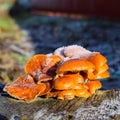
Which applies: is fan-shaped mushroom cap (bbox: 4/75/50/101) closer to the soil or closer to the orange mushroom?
the orange mushroom

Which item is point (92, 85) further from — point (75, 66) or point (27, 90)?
point (27, 90)

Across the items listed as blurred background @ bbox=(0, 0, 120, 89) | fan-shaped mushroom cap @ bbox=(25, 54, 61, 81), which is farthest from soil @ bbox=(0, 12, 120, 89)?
fan-shaped mushroom cap @ bbox=(25, 54, 61, 81)

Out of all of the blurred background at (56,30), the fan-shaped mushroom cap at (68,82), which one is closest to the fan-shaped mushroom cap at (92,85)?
the fan-shaped mushroom cap at (68,82)

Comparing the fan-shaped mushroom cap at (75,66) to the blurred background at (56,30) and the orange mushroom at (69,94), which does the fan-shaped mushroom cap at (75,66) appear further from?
the blurred background at (56,30)

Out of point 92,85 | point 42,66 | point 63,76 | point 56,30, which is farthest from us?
point 56,30

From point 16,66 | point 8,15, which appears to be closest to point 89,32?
point 16,66

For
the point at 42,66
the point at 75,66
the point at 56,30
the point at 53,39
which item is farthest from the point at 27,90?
the point at 56,30

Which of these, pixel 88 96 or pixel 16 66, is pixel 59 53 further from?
pixel 16 66
